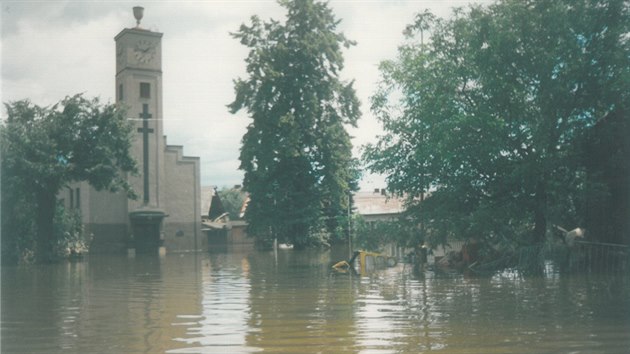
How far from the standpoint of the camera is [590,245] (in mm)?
23828

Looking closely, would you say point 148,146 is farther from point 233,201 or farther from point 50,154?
point 233,201

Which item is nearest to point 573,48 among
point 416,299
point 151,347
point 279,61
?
point 416,299

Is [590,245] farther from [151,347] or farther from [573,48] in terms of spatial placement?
[151,347]

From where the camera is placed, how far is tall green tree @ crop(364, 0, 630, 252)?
79.8 ft

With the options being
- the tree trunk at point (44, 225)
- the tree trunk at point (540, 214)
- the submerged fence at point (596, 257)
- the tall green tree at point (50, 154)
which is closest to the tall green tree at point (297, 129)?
the tall green tree at point (50, 154)

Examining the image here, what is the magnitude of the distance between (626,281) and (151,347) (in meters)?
14.3

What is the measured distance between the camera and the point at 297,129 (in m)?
45.2

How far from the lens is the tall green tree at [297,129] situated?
4609cm

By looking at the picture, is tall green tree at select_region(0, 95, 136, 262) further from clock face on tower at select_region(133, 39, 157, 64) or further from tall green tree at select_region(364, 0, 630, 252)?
tall green tree at select_region(364, 0, 630, 252)

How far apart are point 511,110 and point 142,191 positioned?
3992cm

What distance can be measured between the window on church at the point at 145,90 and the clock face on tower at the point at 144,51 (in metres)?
1.97

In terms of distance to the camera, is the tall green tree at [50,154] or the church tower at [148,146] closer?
the tall green tree at [50,154]

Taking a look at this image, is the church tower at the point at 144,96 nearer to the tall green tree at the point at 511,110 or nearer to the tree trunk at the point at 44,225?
the tree trunk at the point at 44,225

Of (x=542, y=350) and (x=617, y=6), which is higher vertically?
(x=617, y=6)
